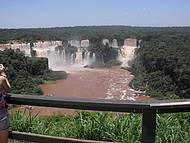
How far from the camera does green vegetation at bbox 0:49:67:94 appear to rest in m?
46.4

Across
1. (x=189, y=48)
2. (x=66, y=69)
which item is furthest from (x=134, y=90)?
(x=66, y=69)

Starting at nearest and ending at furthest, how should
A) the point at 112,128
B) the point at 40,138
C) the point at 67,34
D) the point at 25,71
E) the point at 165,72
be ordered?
the point at 40,138 < the point at 112,128 < the point at 165,72 < the point at 25,71 < the point at 67,34

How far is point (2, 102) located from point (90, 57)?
254ft

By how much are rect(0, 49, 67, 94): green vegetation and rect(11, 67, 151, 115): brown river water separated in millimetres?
1522

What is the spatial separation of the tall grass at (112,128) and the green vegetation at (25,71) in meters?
40.4

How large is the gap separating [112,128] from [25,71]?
5193cm

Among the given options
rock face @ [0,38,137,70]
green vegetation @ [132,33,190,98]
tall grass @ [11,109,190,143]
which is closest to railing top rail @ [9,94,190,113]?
tall grass @ [11,109,190,143]

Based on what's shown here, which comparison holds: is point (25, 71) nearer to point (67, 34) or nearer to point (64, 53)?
point (64, 53)

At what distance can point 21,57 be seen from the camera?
2185 inches

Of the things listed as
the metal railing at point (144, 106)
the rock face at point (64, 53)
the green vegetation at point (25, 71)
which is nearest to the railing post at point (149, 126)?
the metal railing at point (144, 106)

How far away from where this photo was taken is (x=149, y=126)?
2885mm

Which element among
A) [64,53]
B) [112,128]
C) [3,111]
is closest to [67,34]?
[64,53]

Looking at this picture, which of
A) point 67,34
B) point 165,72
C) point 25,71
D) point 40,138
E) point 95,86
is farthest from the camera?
point 67,34

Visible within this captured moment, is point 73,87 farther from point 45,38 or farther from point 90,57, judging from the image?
point 45,38
